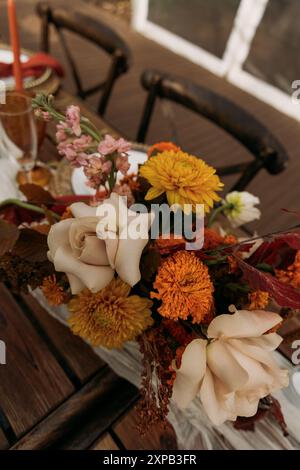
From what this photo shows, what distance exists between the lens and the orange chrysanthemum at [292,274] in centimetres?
44

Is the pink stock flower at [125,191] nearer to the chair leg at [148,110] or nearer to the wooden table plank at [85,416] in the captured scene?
the wooden table plank at [85,416]

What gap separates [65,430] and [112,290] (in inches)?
11.2

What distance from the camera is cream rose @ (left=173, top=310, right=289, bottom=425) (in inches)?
14.7

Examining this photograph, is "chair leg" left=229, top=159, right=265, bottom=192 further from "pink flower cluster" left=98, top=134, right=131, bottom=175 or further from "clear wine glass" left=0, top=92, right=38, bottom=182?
"pink flower cluster" left=98, top=134, right=131, bottom=175

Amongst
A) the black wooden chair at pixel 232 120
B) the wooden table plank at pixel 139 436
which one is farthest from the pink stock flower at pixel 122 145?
the black wooden chair at pixel 232 120

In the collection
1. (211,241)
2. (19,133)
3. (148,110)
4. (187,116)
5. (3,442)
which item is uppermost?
(211,241)

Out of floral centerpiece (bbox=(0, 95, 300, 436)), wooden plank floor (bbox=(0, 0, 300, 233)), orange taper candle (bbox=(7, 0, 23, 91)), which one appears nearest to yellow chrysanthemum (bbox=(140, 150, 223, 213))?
floral centerpiece (bbox=(0, 95, 300, 436))

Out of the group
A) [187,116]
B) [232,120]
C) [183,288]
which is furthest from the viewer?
[187,116]

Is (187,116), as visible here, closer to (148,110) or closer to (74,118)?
(148,110)

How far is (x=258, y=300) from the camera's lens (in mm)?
427

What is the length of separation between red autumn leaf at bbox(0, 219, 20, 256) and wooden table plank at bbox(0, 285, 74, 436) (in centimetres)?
28

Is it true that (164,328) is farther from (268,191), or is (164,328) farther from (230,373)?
(268,191)

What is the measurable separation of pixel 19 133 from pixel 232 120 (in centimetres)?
63

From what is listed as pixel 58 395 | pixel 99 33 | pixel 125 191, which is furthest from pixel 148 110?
pixel 58 395
